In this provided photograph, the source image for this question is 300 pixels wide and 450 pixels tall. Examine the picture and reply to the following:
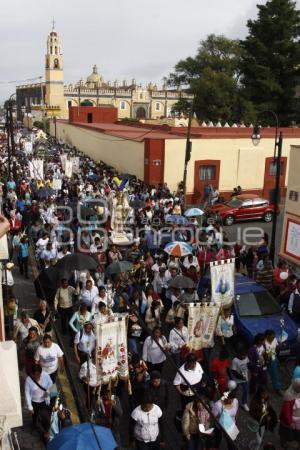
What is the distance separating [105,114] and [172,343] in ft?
155

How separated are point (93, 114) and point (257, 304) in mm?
44858

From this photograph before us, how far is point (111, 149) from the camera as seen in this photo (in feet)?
112

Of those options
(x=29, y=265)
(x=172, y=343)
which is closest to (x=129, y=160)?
(x=29, y=265)

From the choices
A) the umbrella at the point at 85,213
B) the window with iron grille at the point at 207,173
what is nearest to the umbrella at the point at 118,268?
the umbrella at the point at 85,213

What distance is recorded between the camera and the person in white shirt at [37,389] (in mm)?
7000


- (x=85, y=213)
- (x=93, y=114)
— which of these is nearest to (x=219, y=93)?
(x=93, y=114)

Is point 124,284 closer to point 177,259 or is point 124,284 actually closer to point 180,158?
point 177,259

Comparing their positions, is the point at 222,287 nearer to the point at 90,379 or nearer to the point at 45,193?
the point at 90,379

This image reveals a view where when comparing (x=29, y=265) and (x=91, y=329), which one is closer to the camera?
(x=91, y=329)

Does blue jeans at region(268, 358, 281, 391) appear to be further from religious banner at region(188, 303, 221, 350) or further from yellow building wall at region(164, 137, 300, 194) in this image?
yellow building wall at region(164, 137, 300, 194)

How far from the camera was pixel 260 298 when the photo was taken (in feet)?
34.3

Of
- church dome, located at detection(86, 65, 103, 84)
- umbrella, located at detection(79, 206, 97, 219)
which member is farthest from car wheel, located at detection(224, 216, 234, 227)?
church dome, located at detection(86, 65, 103, 84)

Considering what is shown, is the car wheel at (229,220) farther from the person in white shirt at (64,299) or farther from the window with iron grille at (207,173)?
the person in white shirt at (64,299)

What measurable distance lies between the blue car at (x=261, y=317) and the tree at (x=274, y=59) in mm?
35129
